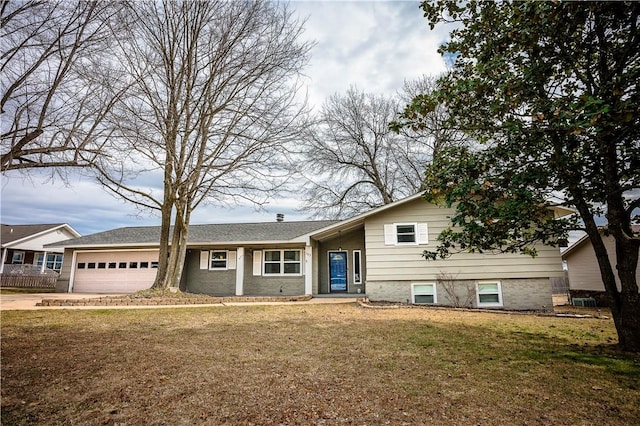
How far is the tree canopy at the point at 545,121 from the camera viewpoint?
499 cm

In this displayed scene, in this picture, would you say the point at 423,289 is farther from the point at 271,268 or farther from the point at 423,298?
the point at 271,268

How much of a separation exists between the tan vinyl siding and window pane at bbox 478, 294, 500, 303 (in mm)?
683

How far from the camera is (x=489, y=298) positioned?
12266mm

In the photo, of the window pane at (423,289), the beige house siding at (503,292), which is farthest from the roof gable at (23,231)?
the window pane at (423,289)

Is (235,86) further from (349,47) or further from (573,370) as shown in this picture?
(573,370)

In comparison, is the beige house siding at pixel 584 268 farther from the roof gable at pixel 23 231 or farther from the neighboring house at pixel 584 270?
the roof gable at pixel 23 231

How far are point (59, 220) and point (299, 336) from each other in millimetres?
33749

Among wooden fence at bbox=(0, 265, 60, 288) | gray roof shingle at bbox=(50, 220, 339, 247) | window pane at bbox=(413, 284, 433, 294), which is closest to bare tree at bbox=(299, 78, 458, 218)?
gray roof shingle at bbox=(50, 220, 339, 247)

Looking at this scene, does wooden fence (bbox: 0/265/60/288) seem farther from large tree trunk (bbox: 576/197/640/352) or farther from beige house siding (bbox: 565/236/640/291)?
beige house siding (bbox: 565/236/640/291)

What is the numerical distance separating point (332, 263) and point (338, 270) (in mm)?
460

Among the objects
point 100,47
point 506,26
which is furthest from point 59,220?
point 506,26

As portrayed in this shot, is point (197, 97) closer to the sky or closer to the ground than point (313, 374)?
closer to the sky

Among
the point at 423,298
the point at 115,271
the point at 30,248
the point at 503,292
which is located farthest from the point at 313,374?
the point at 30,248

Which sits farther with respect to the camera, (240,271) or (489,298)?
(240,271)
